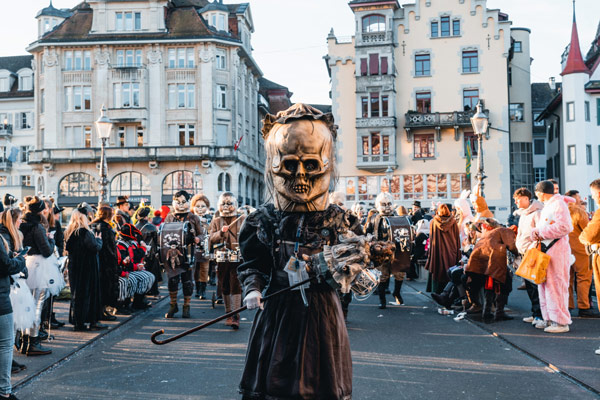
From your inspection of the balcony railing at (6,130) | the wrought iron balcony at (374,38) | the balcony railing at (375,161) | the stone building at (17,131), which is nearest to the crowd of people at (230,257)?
the balcony railing at (375,161)

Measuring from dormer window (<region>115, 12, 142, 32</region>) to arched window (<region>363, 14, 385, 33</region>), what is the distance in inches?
686

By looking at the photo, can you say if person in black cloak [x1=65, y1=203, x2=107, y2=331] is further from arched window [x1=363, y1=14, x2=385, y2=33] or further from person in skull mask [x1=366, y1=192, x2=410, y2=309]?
arched window [x1=363, y1=14, x2=385, y2=33]

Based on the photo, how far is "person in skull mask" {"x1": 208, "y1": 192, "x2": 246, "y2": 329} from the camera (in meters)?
9.64

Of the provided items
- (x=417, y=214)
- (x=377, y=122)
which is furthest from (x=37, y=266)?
(x=377, y=122)

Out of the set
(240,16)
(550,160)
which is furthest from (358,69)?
(550,160)

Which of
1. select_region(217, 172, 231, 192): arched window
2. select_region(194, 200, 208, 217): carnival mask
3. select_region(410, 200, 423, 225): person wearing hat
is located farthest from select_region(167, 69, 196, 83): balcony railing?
select_region(194, 200, 208, 217): carnival mask

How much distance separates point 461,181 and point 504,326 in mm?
33272

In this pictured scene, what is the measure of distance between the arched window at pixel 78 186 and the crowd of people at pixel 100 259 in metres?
35.8

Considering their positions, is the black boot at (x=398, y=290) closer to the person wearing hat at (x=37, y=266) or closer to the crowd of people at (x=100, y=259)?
the crowd of people at (x=100, y=259)

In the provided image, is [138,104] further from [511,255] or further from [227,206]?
[511,255]

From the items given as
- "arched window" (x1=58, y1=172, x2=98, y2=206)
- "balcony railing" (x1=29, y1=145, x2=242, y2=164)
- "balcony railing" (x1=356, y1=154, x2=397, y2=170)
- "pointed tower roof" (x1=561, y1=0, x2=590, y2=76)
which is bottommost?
"arched window" (x1=58, y1=172, x2=98, y2=206)

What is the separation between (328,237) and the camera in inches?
156

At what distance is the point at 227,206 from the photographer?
32.9ft

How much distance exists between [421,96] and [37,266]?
1462 inches
